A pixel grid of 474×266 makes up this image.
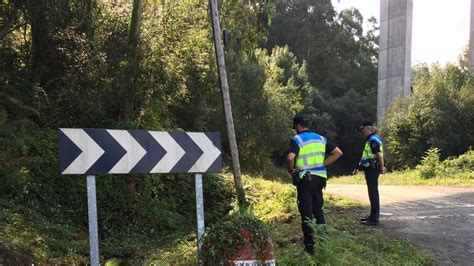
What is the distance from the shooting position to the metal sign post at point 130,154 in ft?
13.8

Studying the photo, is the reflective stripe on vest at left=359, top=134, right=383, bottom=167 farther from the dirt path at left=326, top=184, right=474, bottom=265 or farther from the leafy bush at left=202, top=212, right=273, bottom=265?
the leafy bush at left=202, top=212, right=273, bottom=265

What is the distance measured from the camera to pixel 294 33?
2138 inches

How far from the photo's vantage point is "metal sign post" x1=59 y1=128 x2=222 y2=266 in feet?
13.8

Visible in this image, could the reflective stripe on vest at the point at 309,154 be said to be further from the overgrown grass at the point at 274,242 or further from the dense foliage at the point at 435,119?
the dense foliage at the point at 435,119

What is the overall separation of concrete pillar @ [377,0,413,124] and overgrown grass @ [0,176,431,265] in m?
23.7

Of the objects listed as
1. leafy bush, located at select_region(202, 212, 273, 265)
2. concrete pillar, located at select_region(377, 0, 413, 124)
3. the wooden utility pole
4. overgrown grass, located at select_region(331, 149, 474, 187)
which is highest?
concrete pillar, located at select_region(377, 0, 413, 124)

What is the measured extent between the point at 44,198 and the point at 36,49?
4.60 metres

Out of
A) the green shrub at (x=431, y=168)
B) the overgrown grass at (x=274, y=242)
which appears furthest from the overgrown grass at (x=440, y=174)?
the overgrown grass at (x=274, y=242)

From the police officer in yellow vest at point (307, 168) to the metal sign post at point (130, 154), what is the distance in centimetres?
134

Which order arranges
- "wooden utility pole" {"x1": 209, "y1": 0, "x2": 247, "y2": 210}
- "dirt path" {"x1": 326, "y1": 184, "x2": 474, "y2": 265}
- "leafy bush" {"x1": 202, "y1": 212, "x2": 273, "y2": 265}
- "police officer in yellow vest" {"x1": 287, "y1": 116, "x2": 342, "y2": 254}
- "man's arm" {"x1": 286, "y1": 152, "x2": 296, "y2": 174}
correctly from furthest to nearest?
"wooden utility pole" {"x1": 209, "y1": 0, "x2": 247, "y2": 210} < "dirt path" {"x1": 326, "y1": 184, "x2": 474, "y2": 265} < "police officer in yellow vest" {"x1": 287, "y1": 116, "x2": 342, "y2": 254} < "man's arm" {"x1": 286, "y1": 152, "x2": 296, "y2": 174} < "leafy bush" {"x1": 202, "y1": 212, "x2": 273, "y2": 265}

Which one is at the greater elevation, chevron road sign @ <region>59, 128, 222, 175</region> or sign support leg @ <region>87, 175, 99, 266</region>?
chevron road sign @ <region>59, 128, 222, 175</region>

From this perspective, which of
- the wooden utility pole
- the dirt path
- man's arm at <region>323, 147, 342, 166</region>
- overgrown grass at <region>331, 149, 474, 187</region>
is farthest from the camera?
overgrown grass at <region>331, 149, 474, 187</region>

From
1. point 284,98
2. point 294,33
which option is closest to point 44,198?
point 284,98

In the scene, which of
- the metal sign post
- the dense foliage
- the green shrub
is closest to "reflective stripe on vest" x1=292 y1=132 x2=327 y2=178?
the metal sign post
